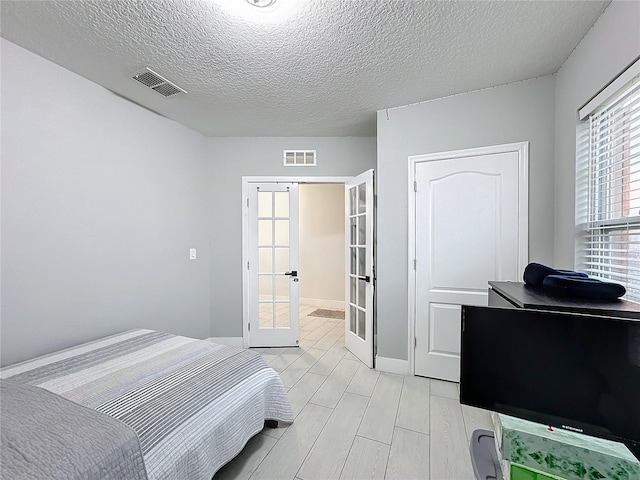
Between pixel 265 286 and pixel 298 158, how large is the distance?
1.67 metres

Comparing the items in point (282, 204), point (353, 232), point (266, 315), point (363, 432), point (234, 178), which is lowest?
point (363, 432)

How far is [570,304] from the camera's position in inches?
39.6

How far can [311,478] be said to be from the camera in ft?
5.17


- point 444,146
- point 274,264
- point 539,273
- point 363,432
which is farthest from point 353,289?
point 539,273

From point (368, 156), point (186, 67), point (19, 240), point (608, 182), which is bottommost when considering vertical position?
point (19, 240)

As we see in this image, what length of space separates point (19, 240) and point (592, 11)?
370cm

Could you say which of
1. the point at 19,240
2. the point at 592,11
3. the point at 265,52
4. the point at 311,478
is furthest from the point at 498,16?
the point at 19,240

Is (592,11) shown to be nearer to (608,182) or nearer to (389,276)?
(608,182)

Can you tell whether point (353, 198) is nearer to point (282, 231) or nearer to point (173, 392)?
point (282, 231)

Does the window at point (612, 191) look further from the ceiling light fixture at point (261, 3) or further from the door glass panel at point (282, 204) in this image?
the door glass panel at point (282, 204)

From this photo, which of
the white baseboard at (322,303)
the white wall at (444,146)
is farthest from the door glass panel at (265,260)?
the white baseboard at (322,303)

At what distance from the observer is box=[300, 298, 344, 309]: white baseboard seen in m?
5.64

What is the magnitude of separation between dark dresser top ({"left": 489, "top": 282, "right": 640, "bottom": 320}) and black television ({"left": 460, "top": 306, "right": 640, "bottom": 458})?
130 millimetres

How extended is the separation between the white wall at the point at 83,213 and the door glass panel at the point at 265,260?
2.76 feet
